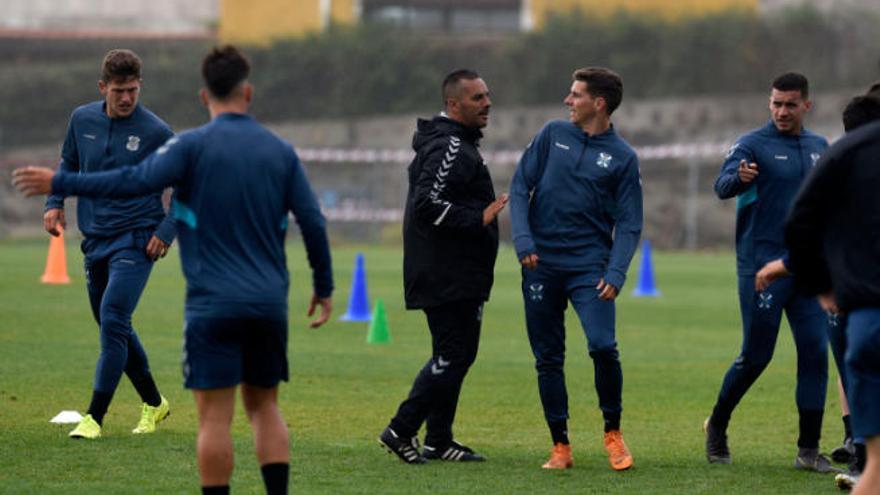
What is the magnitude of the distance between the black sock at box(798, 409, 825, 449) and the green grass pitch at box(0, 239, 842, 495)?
0.63 ft

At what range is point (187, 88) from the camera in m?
55.5

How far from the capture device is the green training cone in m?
17.8

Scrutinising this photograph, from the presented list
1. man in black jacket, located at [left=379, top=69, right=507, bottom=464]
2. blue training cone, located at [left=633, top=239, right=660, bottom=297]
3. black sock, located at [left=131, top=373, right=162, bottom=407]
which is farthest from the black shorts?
blue training cone, located at [left=633, top=239, right=660, bottom=297]

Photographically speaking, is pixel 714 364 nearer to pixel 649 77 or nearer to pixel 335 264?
pixel 335 264

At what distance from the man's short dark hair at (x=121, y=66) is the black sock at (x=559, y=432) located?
10.3 ft

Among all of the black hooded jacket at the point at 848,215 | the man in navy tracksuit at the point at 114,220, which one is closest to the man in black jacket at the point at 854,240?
the black hooded jacket at the point at 848,215

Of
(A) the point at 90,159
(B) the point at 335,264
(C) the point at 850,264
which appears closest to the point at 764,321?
(C) the point at 850,264

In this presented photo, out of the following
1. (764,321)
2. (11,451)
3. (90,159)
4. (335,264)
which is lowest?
(335,264)

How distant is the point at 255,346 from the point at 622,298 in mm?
18028

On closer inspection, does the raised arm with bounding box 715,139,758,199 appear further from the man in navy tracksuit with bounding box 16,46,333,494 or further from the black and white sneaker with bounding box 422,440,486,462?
the man in navy tracksuit with bounding box 16,46,333,494

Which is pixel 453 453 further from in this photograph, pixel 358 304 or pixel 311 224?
pixel 358 304

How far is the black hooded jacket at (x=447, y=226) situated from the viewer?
392 inches

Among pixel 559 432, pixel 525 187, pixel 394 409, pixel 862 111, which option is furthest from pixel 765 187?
pixel 394 409

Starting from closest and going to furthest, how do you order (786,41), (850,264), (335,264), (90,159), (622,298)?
(850,264)
(90,159)
(622,298)
(335,264)
(786,41)
